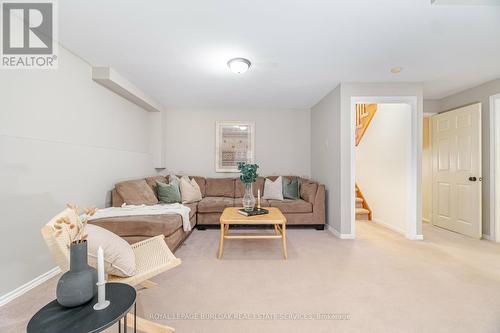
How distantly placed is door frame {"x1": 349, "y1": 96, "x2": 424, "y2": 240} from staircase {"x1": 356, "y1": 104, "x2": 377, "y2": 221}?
45.0 inches

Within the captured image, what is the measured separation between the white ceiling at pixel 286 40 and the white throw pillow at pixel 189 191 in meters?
1.70

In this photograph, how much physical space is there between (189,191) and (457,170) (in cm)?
453

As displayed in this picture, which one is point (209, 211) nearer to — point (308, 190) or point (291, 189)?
point (291, 189)

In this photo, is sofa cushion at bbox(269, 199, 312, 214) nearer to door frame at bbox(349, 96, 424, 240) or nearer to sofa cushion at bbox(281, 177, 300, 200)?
sofa cushion at bbox(281, 177, 300, 200)

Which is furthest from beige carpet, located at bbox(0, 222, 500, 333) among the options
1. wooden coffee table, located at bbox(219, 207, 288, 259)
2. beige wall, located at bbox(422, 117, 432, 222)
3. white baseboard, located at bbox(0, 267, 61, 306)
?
beige wall, located at bbox(422, 117, 432, 222)

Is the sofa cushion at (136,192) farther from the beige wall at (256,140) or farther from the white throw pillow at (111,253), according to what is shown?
the white throw pillow at (111,253)

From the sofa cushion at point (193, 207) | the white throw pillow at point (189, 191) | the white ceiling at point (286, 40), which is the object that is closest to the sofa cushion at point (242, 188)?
the white throw pillow at point (189, 191)

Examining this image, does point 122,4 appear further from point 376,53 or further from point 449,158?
point 449,158

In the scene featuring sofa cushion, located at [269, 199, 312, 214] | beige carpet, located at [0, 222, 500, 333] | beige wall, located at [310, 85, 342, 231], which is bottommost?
beige carpet, located at [0, 222, 500, 333]

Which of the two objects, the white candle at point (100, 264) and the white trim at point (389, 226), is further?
the white trim at point (389, 226)

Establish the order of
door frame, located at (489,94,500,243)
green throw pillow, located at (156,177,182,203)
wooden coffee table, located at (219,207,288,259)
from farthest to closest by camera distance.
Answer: green throw pillow, located at (156,177,182,203), door frame, located at (489,94,500,243), wooden coffee table, located at (219,207,288,259)

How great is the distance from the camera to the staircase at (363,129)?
452 centimetres

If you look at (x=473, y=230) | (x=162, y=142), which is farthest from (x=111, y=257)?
(x=473, y=230)

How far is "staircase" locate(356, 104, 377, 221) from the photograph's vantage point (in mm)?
4520
